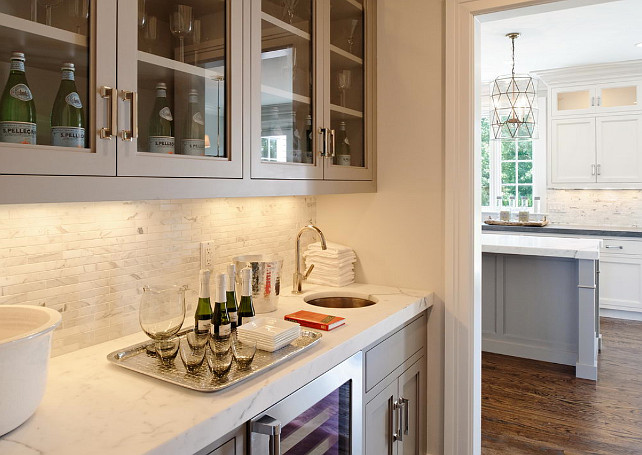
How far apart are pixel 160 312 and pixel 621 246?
16.9ft

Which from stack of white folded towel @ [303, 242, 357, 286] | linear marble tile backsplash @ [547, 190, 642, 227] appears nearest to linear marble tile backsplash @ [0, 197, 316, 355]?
stack of white folded towel @ [303, 242, 357, 286]

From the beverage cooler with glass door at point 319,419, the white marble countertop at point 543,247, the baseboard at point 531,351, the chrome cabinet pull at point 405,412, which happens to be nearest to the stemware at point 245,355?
the beverage cooler with glass door at point 319,419

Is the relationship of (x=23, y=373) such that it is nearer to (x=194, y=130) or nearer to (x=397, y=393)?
(x=194, y=130)

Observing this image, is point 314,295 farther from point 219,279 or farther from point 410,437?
point 219,279

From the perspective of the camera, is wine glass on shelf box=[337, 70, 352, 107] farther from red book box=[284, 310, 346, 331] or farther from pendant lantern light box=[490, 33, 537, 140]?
pendant lantern light box=[490, 33, 537, 140]

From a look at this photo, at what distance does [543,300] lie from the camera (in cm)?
382

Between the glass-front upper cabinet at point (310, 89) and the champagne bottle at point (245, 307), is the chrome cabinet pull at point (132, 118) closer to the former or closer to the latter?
the glass-front upper cabinet at point (310, 89)

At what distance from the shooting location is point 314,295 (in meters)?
2.21

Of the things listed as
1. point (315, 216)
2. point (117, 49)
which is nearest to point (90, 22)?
point (117, 49)

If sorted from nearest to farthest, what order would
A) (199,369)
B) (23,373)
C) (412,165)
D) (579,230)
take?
(23,373) → (199,369) → (412,165) → (579,230)

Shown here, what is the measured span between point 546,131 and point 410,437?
4.82 meters

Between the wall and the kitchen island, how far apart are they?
1749mm

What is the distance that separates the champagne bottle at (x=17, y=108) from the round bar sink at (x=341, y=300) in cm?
138

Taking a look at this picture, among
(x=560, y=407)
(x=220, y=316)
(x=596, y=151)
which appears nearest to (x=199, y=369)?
(x=220, y=316)
